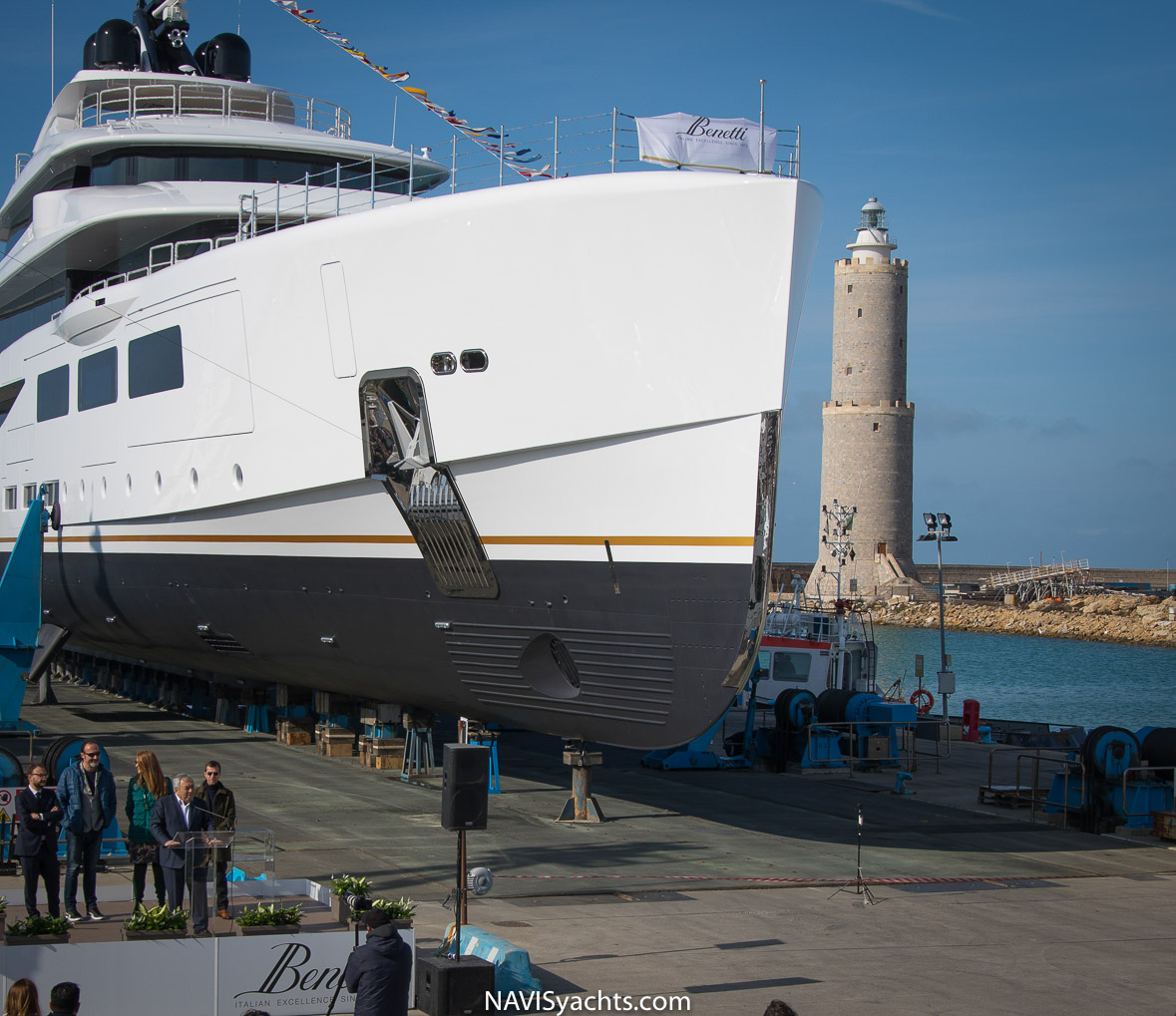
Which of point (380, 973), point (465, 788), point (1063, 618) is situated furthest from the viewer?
point (1063, 618)

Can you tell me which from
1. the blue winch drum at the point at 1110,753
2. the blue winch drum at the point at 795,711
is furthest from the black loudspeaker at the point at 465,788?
the blue winch drum at the point at 795,711

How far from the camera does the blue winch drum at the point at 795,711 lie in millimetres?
19812

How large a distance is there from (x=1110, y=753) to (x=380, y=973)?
11.8 m

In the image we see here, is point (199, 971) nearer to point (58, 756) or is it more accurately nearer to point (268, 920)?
point (268, 920)

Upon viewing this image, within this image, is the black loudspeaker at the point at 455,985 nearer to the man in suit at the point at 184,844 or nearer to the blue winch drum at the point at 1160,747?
the man in suit at the point at 184,844

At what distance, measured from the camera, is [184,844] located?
8766mm

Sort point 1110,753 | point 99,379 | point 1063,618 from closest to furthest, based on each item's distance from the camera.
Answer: point 1110,753
point 99,379
point 1063,618

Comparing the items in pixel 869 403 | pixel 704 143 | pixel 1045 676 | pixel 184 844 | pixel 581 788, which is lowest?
pixel 1045 676

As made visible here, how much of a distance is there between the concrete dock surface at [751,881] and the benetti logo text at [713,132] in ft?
23.1

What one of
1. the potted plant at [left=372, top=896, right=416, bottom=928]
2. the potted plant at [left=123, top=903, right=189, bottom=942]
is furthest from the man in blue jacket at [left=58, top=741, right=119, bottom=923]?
the potted plant at [left=372, top=896, right=416, bottom=928]

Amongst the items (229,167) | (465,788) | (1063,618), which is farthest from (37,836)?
(1063,618)

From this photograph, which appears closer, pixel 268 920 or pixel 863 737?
pixel 268 920

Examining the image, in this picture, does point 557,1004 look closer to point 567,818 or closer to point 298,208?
point 567,818

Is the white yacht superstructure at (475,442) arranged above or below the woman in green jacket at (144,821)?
above
